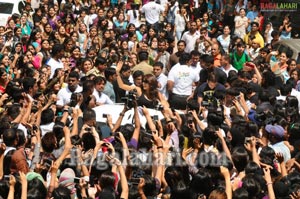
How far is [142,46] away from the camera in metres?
16.2

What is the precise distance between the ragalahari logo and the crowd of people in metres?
2.56

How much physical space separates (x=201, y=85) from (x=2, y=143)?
452 centimetres

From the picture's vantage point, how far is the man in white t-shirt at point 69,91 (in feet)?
41.5

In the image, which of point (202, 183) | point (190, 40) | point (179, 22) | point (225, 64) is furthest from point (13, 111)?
point (179, 22)

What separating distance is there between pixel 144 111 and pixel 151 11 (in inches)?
392

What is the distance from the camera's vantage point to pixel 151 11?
20.1m

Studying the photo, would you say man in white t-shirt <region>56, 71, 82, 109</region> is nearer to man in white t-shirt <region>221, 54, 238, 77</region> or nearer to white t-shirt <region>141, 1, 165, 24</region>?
man in white t-shirt <region>221, 54, 238, 77</region>

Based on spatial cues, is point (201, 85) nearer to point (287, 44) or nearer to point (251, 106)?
point (251, 106)

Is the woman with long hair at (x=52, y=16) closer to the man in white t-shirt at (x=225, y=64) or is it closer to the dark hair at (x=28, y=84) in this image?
the man in white t-shirt at (x=225, y=64)

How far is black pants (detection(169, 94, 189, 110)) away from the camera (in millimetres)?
13987

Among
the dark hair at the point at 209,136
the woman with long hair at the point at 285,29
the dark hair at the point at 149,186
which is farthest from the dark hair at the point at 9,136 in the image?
the woman with long hair at the point at 285,29

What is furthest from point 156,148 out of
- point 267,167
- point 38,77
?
point 38,77

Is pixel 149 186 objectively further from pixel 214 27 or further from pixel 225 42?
pixel 214 27

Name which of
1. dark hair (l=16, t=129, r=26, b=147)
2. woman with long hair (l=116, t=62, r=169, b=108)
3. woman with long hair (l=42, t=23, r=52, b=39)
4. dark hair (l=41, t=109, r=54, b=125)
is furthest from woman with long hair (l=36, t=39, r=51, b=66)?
dark hair (l=16, t=129, r=26, b=147)
